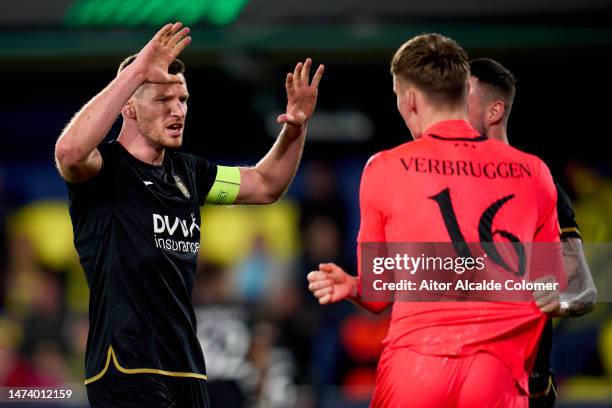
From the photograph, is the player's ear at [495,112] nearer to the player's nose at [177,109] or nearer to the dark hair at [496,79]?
the dark hair at [496,79]

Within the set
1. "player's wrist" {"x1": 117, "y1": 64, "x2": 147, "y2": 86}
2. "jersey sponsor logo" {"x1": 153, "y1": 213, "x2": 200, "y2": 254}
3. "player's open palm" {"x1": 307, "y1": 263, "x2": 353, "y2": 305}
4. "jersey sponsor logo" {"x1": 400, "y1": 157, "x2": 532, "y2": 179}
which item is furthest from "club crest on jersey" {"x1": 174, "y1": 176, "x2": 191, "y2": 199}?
"jersey sponsor logo" {"x1": 400, "y1": 157, "x2": 532, "y2": 179}

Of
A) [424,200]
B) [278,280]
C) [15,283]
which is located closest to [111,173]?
[424,200]

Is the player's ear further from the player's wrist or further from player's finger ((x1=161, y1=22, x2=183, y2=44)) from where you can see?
the player's wrist

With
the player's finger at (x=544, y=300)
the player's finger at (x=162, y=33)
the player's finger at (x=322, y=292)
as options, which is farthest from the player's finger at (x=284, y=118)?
the player's finger at (x=544, y=300)

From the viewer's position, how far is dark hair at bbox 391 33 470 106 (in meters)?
4.66

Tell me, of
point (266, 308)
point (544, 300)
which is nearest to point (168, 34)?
point (544, 300)

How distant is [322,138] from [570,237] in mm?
9141

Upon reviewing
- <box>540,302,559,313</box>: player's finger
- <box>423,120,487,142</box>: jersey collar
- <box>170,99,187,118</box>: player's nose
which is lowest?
<box>540,302,559,313</box>: player's finger

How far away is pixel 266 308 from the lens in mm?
11719

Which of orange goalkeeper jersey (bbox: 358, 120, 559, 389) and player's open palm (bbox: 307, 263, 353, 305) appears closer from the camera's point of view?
orange goalkeeper jersey (bbox: 358, 120, 559, 389)

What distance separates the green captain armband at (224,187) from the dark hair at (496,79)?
1.26 metres

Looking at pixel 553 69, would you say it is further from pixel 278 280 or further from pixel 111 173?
pixel 111 173

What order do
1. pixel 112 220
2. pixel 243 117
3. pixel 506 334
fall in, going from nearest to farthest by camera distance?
pixel 506 334
pixel 112 220
pixel 243 117

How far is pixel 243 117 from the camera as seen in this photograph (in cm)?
1476
